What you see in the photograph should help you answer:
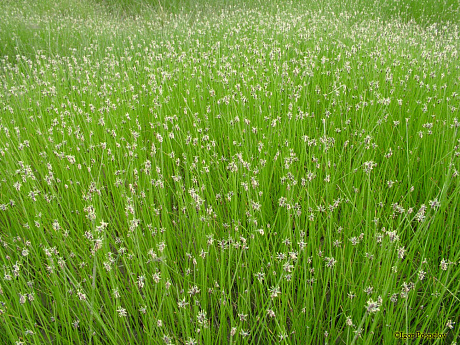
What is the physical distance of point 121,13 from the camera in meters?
10.9

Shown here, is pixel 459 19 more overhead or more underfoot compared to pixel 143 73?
more overhead

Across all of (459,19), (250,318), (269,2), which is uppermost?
(269,2)

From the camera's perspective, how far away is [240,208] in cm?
216

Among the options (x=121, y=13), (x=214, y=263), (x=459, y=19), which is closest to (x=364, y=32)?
(x=459, y=19)

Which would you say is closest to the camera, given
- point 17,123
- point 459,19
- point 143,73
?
point 17,123

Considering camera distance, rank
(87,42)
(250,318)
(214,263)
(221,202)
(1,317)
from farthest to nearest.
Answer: (87,42), (221,202), (214,263), (250,318), (1,317)

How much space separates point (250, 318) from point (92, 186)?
1.15 meters

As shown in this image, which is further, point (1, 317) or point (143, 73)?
point (143, 73)

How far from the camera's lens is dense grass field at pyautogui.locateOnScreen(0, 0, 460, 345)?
1.52 metres

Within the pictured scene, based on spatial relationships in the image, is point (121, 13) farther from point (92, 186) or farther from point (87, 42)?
point (92, 186)

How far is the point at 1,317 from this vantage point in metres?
1.51

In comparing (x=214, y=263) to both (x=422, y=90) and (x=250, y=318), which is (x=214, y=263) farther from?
(x=422, y=90)

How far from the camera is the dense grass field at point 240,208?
1519 millimetres

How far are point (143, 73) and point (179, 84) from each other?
104cm
